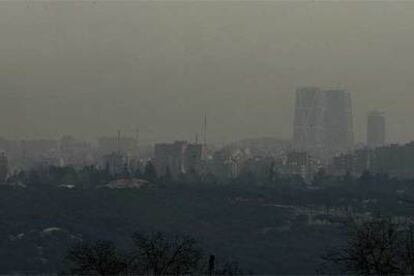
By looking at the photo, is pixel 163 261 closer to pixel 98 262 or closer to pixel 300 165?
pixel 98 262

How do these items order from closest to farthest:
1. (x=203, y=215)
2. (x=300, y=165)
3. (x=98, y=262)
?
(x=98, y=262)
(x=203, y=215)
(x=300, y=165)

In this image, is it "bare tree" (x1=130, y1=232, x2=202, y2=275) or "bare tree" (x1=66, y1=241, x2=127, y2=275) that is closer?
"bare tree" (x1=66, y1=241, x2=127, y2=275)

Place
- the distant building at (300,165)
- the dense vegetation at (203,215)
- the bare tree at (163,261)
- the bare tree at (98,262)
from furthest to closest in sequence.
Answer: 1. the distant building at (300,165)
2. the dense vegetation at (203,215)
3. the bare tree at (163,261)
4. the bare tree at (98,262)

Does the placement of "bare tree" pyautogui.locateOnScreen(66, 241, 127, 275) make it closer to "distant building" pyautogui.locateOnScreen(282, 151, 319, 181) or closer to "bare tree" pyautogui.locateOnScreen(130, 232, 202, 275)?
"bare tree" pyautogui.locateOnScreen(130, 232, 202, 275)

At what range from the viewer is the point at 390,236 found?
80.7ft

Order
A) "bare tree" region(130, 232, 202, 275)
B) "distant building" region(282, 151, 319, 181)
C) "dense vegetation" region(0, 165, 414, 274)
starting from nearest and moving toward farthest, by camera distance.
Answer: "bare tree" region(130, 232, 202, 275), "dense vegetation" region(0, 165, 414, 274), "distant building" region(282, 151, 319, 181)

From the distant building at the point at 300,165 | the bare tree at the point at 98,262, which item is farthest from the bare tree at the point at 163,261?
the distant building at the point at 300,165

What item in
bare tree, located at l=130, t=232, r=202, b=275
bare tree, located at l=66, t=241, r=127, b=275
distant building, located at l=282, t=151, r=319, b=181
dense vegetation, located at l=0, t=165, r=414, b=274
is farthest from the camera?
distant building, located at l=282, t=151, r=319, b=181

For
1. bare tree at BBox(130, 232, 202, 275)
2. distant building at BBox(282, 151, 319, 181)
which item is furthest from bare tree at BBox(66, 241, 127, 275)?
distant building at BBox(282, 151, 319, 181)

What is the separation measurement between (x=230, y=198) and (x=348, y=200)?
7087 millimetres

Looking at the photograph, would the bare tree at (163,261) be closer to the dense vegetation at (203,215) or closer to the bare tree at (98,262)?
the bare tree at (98,262)

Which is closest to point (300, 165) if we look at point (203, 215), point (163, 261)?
point (203, 215)

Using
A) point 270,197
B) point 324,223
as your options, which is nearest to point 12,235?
point 324,223

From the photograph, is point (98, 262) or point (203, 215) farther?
point (203, 215)
